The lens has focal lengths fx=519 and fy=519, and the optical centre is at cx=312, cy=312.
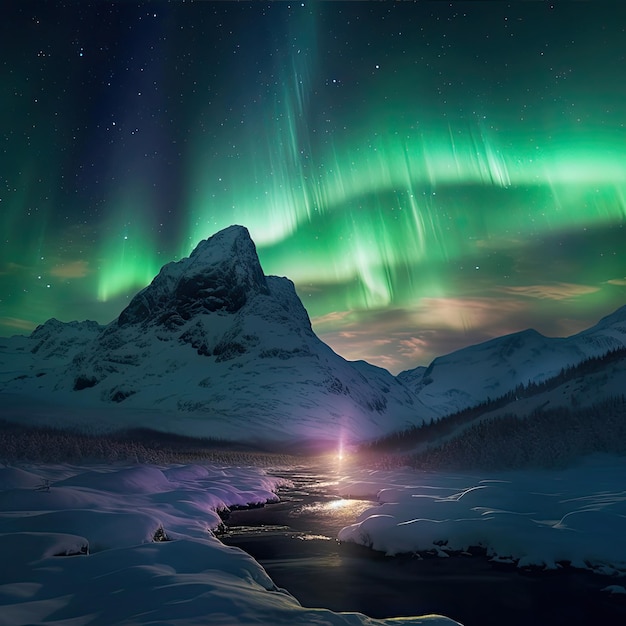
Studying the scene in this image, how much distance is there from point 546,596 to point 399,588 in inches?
115

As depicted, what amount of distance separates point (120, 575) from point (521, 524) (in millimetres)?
10638

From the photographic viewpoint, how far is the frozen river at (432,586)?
9.52 metres

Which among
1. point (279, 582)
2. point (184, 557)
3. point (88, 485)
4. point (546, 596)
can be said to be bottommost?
point (546, 596)

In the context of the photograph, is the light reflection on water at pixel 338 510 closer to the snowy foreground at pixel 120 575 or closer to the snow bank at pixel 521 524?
the snow bank at pixel 521 524

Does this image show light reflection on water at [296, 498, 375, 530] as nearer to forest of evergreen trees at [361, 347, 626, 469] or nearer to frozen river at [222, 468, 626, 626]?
frozen river at [222, 468, 626, 626]

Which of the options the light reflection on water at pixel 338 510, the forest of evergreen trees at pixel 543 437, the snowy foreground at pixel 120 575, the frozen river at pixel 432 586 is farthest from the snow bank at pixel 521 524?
the snowy foreground at pixel 120 575

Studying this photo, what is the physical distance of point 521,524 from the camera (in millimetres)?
13812

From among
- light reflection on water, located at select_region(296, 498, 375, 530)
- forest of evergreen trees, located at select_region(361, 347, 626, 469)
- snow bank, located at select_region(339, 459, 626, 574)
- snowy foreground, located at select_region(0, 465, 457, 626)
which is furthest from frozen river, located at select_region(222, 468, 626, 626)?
forest of evergreen trees, located at select_region(361, 347, 626, 469)

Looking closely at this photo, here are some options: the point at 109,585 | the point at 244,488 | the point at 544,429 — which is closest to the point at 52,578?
the point at 109,585

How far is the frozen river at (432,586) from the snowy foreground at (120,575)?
2.24 metres

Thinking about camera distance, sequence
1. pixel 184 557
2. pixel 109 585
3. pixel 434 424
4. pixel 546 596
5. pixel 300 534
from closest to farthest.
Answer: pixel 109 585, pixel 184 557, pixel 546 596, pixel 300 534, pixel 434 424

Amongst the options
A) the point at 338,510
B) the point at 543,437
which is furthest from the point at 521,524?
the point at 543,437

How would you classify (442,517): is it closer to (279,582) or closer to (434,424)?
(279,582)

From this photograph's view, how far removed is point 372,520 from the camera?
15734mm
